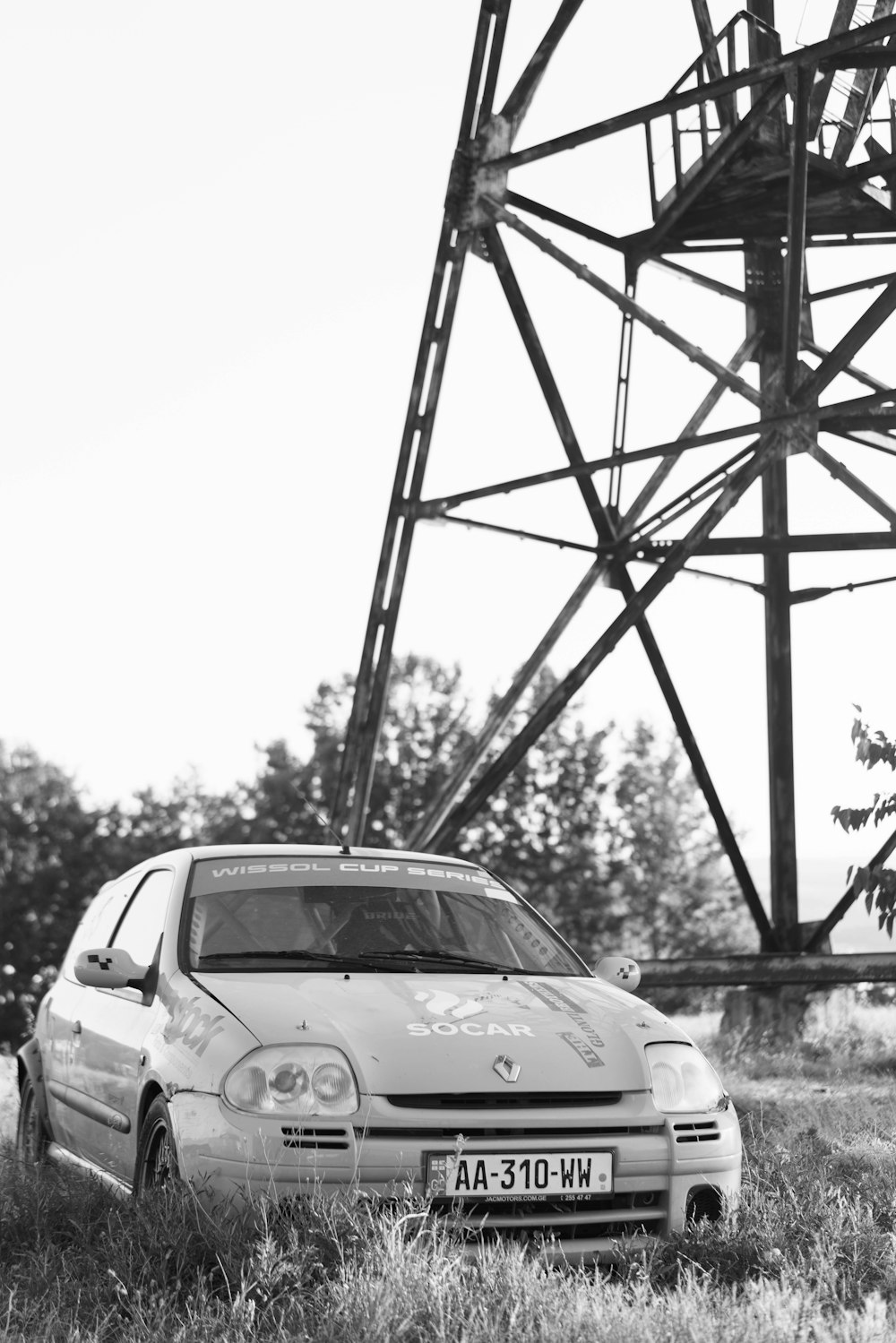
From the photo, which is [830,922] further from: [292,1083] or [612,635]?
[292,1083]

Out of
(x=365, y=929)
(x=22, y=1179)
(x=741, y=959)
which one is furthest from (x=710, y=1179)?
(x=741, y=959)

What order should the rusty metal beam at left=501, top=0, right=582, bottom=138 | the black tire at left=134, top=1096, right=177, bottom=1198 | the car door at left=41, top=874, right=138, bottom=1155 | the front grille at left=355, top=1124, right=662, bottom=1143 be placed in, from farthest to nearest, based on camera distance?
the rusty metal beam at left=501, top=0, right=582, bottom=138, the car door at left=41, top=874, right=138, bottom=1155, the black tire at left=134, top=1096, right=177, bottom=1198, the front grille at left=355, top=1124, right=662, bottom=1143

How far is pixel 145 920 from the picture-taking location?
6.33 m

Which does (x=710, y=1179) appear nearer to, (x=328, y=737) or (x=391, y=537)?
(x=391, y=537)

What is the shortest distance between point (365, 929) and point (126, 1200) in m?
1.41

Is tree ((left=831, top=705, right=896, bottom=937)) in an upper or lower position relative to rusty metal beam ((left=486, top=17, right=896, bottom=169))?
lower

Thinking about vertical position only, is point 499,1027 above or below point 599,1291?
above

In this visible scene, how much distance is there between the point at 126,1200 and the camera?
4938mm

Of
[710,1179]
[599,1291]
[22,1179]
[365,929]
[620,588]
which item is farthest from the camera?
[620,588]

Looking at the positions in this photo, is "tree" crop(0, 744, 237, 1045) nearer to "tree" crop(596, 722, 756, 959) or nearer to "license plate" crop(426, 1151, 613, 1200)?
"tree" crop(596, 722, 756, 959)

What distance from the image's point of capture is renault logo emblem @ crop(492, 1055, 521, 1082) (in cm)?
478

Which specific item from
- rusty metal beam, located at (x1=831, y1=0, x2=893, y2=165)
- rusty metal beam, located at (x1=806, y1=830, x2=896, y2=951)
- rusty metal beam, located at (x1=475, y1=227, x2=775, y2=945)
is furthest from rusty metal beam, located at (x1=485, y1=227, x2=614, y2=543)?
rusty metal beam, located at (x1=806, y1=830, x2=896, y2=951)

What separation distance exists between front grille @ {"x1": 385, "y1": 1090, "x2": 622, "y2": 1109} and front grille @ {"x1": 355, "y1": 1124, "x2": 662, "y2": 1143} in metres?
0.07

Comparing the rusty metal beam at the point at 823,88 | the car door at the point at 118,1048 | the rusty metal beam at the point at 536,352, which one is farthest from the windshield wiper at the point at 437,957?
the rusty metal beam at the point at 823,88
